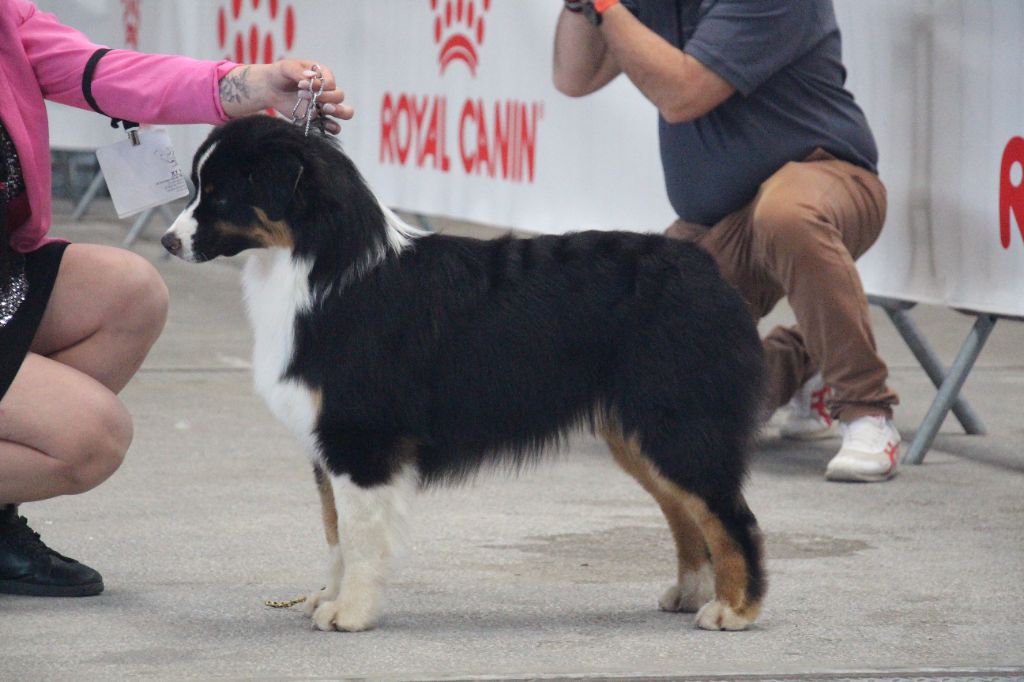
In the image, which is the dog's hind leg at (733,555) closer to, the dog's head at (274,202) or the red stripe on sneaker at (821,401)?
the dog's head at (274,202)

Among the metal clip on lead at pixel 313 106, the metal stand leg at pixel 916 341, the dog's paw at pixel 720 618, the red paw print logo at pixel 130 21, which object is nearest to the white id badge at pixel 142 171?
the metal clip on lead at pixel 313 106

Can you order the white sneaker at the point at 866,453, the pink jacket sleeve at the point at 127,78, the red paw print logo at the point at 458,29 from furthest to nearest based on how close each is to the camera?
1. the red paw print logo at the point at 458,29
2. the white sneaker at the point at 866,453
3. the pink jacket sleeve at the point at 127,78

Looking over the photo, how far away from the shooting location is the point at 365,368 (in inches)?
116

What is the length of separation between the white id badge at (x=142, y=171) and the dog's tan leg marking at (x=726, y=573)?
1.30 metres

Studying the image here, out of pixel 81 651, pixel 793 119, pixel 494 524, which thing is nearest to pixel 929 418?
pixel 793 119

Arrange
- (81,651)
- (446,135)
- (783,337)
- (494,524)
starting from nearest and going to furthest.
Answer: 1. (81,651)
2. (494,524)
3. (783,337)
4. (446,135)

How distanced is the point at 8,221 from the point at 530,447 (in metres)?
1.17

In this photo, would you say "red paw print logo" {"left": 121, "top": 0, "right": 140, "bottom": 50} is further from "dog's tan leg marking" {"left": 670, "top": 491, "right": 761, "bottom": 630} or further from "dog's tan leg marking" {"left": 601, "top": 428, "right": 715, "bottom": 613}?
"dog's tan leg marking" {"left": 670, "top": 491, "right": 761, "bottom": 630}

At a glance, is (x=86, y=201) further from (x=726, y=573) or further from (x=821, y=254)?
(x=726, y=573)

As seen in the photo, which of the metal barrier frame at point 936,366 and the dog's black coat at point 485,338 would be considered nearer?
the dog's black coat at point 485,338

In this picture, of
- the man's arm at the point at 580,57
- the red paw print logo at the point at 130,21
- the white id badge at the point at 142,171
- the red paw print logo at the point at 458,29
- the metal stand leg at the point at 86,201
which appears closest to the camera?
the white id badge at the point at 142,171

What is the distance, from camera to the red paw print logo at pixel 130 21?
30.8ft

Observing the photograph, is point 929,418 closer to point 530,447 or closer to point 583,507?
point 583,507

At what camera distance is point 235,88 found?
318 centimetres
